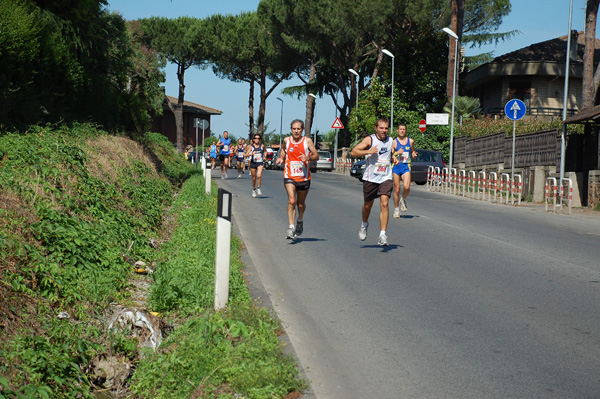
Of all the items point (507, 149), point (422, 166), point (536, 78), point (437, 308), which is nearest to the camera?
point (437, 308)

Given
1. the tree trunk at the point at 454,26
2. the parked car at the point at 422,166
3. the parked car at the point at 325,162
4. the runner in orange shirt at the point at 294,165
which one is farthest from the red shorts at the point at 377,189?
the parked car at the point at 325,162

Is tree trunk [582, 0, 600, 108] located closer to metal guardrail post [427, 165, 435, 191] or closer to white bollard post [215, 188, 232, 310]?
metal guardrail post [427, 165, 435, 191]

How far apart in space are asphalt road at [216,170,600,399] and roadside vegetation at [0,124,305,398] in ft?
1.70

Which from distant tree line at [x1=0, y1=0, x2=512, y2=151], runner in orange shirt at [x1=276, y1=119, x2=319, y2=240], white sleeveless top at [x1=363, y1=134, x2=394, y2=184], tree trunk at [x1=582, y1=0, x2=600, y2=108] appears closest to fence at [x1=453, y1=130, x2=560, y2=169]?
tree trunk at [x1=582, y1=0, x2=600, y2=108]

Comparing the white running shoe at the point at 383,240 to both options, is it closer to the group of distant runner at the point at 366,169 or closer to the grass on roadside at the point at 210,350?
the group of distant runner at the point at 366,169

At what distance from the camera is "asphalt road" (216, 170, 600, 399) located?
5.18 meters

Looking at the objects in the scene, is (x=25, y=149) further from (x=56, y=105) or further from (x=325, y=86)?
(x=325, y=86)

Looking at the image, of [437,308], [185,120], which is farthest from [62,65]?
[185,120]

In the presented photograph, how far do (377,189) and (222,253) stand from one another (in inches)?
212

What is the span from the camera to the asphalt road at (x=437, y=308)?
5180 millimetres

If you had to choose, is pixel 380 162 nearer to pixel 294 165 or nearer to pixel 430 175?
pixel 294 165

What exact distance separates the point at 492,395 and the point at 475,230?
10.0m

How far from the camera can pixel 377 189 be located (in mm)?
11820

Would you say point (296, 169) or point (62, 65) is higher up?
point (62, 65)
